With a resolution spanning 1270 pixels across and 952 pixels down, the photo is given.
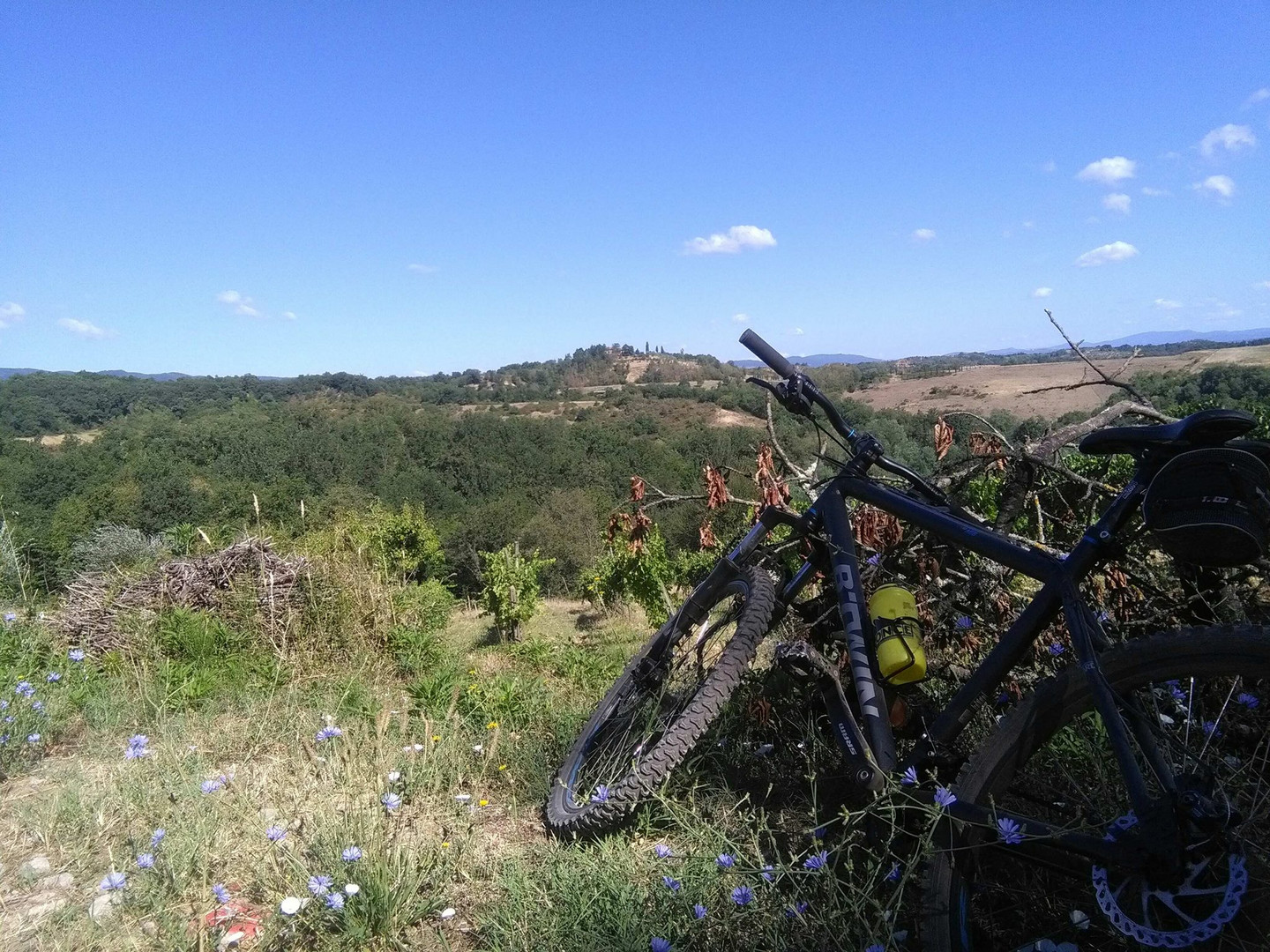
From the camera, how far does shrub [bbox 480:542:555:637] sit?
12539 millimetres

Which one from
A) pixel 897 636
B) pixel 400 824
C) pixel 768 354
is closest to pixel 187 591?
pixel 400 824

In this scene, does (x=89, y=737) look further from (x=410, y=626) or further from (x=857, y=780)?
(x=857, y=780)

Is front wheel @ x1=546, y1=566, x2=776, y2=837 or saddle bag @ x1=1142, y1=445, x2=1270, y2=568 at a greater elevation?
saddle bag @ x1=1142, y1=445, x2=1270, y2=568

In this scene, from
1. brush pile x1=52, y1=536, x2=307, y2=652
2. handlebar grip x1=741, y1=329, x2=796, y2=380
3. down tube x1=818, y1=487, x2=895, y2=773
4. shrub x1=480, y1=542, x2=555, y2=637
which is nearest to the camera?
down tube x1=818, y1=487, x2=895, y2=773

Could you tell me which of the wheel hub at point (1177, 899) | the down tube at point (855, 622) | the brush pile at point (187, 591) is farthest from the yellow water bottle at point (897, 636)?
the brush pile at point (187, 591)

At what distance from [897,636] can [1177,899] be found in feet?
2.49

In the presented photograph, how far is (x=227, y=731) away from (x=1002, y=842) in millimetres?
3072

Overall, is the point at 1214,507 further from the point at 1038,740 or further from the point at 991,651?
the point at 991,651

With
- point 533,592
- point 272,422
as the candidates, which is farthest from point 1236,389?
point 272,422

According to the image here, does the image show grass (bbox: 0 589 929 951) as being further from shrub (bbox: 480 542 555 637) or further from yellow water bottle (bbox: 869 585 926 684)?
shrub (bbox: 480 542 555 637)

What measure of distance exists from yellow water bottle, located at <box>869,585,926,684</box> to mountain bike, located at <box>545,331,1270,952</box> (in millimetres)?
46

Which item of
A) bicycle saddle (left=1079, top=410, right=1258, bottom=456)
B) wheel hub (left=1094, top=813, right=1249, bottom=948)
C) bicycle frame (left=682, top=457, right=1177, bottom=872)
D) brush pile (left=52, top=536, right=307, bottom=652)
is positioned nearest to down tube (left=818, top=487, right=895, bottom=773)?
bicycle frame (left=682, top=457, right=1177, bottom=872)

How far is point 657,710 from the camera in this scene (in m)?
2.55

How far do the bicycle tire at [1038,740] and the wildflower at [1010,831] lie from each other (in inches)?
1.6
